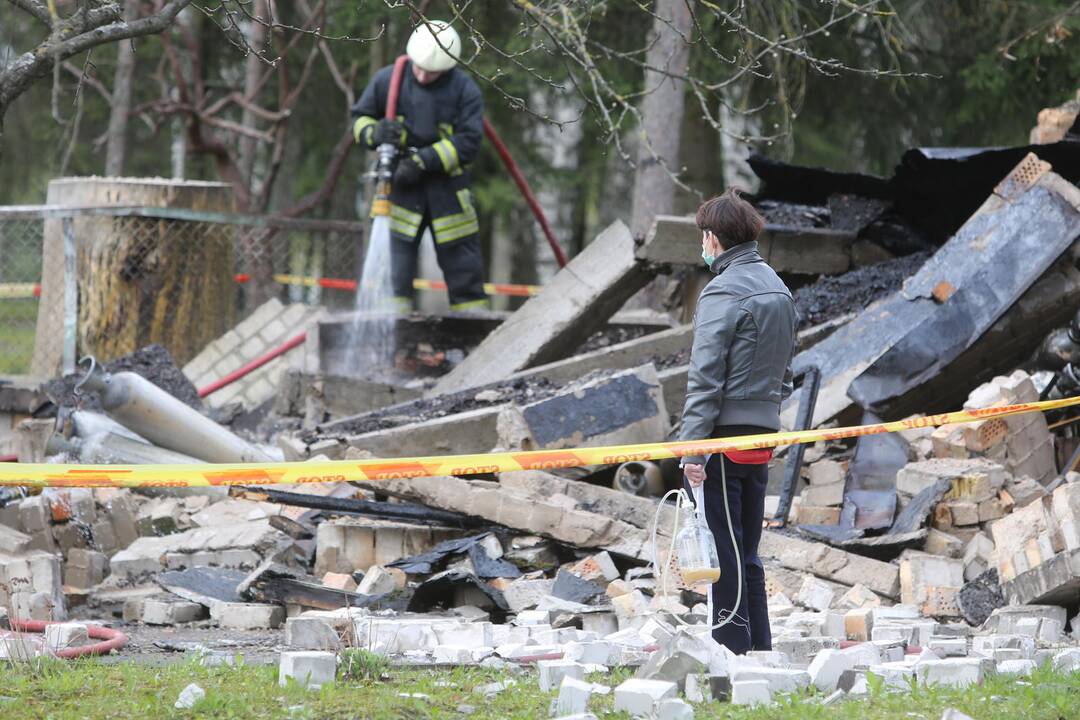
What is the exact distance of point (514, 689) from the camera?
439 centimetres

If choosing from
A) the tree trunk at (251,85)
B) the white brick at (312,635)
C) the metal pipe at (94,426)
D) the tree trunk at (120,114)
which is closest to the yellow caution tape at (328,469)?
the white brick at (312,635)

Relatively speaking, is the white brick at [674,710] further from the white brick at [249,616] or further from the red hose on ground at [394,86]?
the red hose on ground at [394,86]

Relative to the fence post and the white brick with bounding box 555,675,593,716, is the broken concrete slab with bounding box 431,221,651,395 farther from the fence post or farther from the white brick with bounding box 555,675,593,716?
the white brick with bounding box 555,675,593,716

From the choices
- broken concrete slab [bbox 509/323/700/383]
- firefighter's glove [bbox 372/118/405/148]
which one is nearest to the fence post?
firefighter's glove [bbox 372/118/405/148]

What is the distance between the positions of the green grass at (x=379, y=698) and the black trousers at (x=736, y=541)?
1.53 ft

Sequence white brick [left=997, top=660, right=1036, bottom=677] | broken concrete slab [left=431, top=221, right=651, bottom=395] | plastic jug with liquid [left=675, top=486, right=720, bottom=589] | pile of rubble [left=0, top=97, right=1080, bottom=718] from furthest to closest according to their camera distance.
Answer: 1. broken concrete slab [left=431, top=221, right=651, bottom=395]
2. pile of rubble [left=0, top=97, right=1080, bottom=718]
3. plastic jug with liquid [left=675, top=486, right=720, bottom=589]
4. white brick [left=997, top=660, right=1036, bottom=677]

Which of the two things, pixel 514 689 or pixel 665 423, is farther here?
pixel 665 423

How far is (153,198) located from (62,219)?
1162 millimetres

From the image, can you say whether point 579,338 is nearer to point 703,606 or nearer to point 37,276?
point 703,606

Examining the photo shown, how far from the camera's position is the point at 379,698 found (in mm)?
4180

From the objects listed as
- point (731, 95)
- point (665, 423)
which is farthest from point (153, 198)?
point (731, 95)

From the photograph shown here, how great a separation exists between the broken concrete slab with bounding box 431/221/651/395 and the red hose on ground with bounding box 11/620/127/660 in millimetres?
4127

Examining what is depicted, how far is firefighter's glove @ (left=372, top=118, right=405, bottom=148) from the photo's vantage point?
10508mm

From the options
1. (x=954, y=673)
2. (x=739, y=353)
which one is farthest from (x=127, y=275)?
(x=954, y=673)
